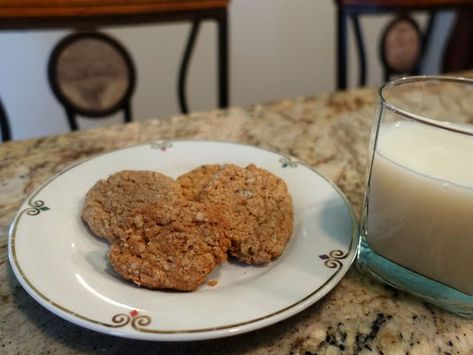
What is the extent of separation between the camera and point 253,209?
671 mm

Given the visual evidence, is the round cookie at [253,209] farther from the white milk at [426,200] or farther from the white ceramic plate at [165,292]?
the white milk at [426,200]

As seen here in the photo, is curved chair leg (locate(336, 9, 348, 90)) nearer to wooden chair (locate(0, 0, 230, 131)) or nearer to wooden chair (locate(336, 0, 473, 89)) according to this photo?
wooden chair (locate(336, 0, 473, 89))

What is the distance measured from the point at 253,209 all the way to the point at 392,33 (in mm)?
1217

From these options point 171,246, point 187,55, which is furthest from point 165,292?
point 187,55

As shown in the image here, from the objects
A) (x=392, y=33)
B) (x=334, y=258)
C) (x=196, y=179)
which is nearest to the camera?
(x=334, y=258)

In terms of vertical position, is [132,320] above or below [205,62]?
above

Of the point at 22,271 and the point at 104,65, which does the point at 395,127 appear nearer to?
the point at 22,271

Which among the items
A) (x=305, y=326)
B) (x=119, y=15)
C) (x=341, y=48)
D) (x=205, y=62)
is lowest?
(x=205, y=62)

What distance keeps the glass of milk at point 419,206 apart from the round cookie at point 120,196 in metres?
0.28

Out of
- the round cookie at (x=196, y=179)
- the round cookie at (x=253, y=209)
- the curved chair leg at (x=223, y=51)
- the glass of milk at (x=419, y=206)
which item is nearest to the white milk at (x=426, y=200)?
the glass of milk at (x=419, y=206)

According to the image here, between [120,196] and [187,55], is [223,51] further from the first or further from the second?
[120,196]

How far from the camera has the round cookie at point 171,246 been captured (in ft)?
1.84

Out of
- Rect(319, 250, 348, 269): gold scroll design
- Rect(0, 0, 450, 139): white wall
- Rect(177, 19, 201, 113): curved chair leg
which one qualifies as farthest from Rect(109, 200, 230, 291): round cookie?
Rect(0, 0, 450, 139): white wall

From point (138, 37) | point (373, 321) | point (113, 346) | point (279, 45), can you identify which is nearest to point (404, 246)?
point (373, 321)
